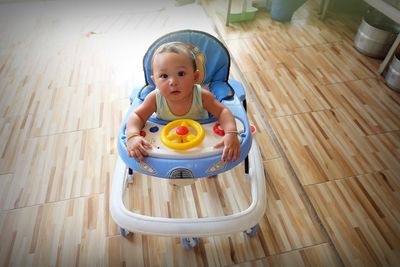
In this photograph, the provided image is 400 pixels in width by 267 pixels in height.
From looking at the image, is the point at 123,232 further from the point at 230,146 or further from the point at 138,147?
the point at 230,146

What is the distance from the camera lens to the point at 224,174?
1258mm

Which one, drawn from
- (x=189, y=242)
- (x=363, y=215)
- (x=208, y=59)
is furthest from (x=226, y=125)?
(x=363, y=215)

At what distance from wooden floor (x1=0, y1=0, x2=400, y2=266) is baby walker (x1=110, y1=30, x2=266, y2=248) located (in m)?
0.14

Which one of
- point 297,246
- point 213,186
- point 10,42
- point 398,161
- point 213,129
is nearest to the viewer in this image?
point 213,129

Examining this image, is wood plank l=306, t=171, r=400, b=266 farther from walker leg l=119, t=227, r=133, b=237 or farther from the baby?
walker leg l=119, t=227, r=133, b=237

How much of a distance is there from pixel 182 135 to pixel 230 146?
0.15m

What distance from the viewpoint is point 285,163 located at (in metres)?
1.31

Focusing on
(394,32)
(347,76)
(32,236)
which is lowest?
(32,236)

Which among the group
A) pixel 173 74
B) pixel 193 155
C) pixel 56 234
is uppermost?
pixel 173 74

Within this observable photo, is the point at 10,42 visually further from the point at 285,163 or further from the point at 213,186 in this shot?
the point at 285,163

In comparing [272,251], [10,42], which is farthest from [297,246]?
[10,42]

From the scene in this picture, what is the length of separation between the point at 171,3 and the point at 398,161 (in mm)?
2078

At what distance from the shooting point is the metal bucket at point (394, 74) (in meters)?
1.63

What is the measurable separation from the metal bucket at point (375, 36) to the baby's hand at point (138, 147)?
1.69m
